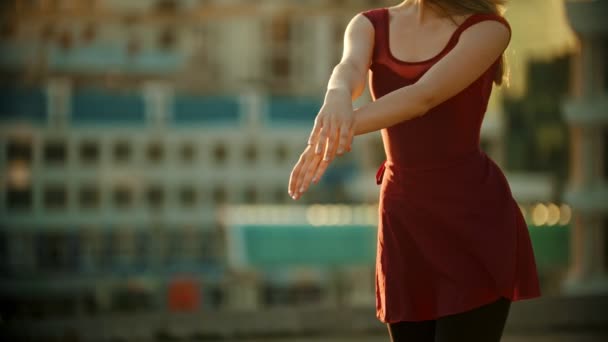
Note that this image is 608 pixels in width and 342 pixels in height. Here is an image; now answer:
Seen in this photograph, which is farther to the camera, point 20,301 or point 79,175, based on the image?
point 79,175

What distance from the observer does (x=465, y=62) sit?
3207 mm

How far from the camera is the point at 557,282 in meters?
59.9

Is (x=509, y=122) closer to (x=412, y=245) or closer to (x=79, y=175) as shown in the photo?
(x=79, y=175)

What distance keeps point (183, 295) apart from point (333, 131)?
7202cm

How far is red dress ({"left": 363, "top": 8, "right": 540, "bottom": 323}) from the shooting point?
325cm

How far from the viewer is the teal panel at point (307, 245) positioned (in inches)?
2527

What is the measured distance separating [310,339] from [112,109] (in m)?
73.3

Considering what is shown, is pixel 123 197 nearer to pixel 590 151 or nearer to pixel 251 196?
pixel 251 196

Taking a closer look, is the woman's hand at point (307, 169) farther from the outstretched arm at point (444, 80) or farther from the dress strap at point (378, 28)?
the dress strap at point (378, 28)

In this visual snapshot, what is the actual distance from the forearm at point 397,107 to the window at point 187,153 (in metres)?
78.8

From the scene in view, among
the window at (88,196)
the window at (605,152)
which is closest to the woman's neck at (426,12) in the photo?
the window at (605,152)

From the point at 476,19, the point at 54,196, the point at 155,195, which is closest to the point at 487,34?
the point at 476,19

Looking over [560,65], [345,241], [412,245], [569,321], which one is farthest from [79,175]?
[412,245]

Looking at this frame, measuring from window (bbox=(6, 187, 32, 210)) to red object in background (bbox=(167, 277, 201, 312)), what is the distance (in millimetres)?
11059
